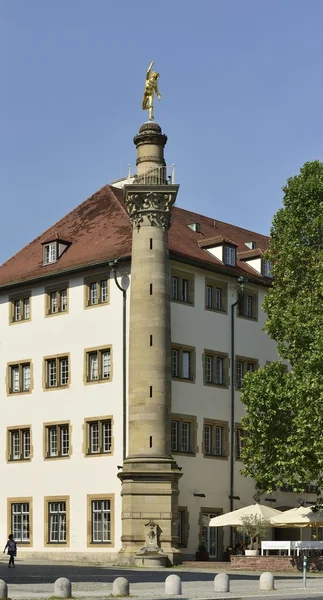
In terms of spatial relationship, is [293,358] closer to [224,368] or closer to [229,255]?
[224,368]

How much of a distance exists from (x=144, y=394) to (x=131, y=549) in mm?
6842

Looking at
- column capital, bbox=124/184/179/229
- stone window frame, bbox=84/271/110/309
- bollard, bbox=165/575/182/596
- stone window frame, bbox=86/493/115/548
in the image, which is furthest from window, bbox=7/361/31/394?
bollard, bbox=165/575/182/596

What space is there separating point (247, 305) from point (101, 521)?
588 inches

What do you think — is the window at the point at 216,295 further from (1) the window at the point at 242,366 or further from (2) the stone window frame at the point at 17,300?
(2) the stone window frame at the point at 17,300

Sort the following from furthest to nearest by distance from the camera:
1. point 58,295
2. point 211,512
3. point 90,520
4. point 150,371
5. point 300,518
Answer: point 58,295
point 211,512
point 90,520
point 150,371
point 300,518

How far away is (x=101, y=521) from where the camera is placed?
57969mm

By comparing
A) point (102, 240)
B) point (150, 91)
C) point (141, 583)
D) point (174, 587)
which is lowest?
point (141, 583)

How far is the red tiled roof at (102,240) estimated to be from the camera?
201ft

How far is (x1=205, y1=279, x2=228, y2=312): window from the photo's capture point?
205 feet

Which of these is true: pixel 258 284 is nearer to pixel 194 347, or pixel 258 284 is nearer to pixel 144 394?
pixel 194 347

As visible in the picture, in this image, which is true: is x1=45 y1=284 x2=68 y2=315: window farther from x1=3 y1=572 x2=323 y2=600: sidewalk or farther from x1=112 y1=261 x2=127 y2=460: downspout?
x1=3 y1=572 x2=323 y2=600: sidewalk

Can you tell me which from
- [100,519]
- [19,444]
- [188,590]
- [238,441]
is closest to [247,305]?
[238,441]

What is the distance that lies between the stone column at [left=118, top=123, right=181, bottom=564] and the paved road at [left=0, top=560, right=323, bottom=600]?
323 centimetres

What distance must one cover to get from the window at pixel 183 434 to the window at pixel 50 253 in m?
11.6
